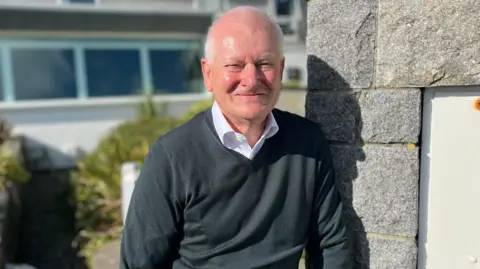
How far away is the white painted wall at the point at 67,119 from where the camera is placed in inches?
305

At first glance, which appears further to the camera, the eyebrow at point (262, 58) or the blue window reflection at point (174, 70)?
the blue window reflection at point (174, 70)

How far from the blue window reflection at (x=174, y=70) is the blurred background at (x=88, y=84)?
0.8 inches

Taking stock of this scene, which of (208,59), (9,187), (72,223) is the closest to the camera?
(208,59)

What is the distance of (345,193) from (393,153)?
0.28 m

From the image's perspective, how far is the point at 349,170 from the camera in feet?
6.15

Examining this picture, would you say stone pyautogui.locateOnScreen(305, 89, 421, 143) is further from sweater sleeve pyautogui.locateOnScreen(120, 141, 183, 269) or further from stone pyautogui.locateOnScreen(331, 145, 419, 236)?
sweater sleeve pyautogui.locateOnScreen(120, 141, 183, 269)

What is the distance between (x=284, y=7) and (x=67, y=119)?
17.8 feet

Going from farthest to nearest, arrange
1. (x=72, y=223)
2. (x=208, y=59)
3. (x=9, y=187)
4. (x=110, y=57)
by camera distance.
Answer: (x=110, y=57) < (x=72, y=223) < (x=9, y=187) < (x=208, y=59)

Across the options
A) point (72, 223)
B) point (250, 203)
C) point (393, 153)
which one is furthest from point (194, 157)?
point (72, 223)

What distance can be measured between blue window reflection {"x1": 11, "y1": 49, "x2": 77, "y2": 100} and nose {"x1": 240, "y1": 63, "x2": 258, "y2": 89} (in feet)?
24.8

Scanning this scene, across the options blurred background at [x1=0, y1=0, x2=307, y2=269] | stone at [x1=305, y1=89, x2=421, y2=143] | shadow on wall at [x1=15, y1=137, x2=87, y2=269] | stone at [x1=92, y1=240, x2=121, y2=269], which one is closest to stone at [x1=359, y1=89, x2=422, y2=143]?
stone at [x1=305, y1=89, x2=421, y2=143]

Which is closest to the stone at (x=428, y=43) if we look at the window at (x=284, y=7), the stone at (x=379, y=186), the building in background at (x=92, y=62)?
the stone at (x=379, y=186)

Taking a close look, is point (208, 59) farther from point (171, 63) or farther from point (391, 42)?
point (171, 63)

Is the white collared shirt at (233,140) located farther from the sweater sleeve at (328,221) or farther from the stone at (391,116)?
the stone at (391,116)
